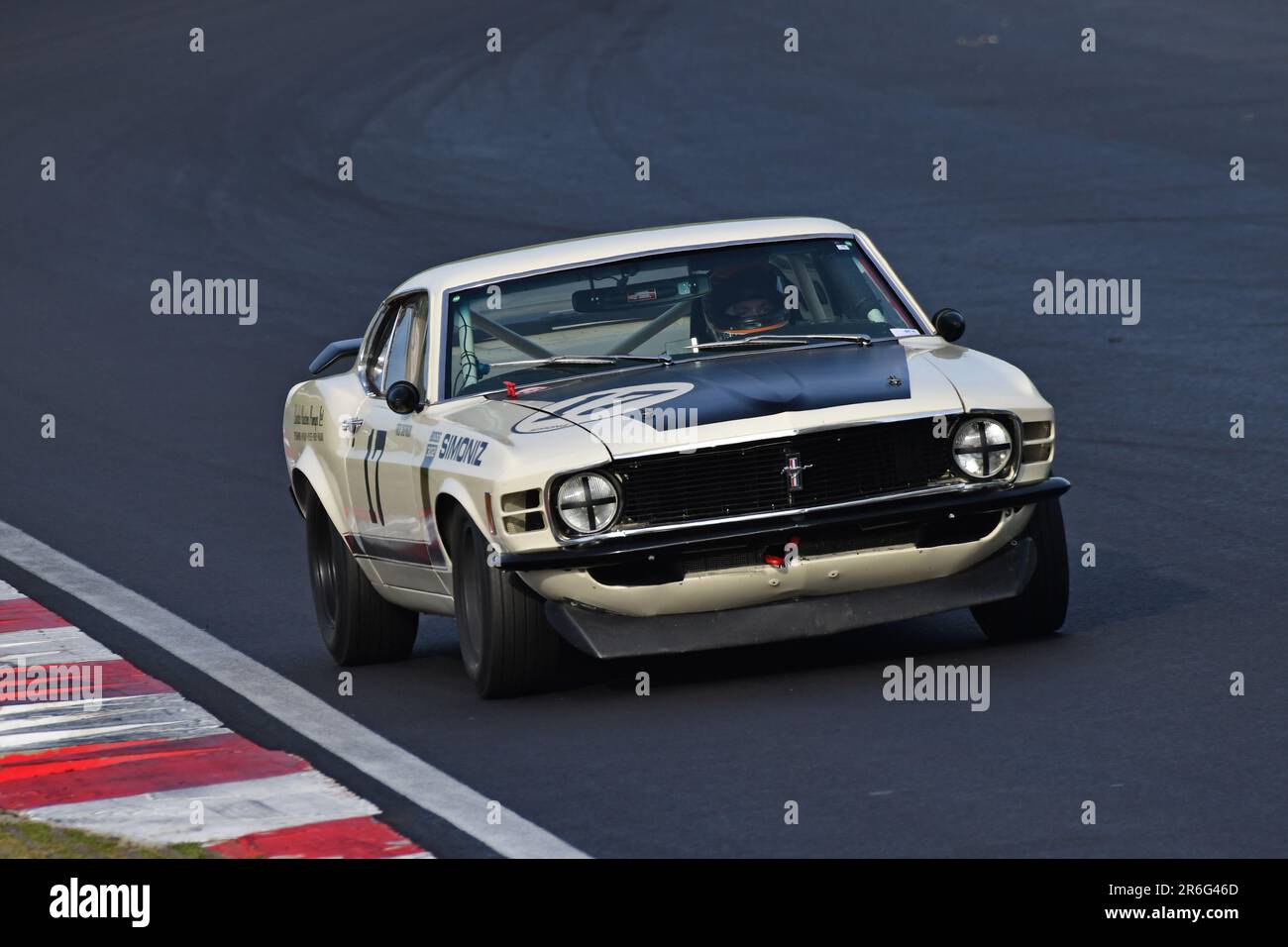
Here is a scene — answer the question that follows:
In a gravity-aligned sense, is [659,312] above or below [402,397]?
above

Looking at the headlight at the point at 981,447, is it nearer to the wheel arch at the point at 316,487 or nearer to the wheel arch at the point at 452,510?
the wheel arch at the point at 452,510

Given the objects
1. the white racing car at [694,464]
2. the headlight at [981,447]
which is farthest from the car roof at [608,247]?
the headlight at [981,447]

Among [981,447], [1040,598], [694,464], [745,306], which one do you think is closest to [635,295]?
[745,306]

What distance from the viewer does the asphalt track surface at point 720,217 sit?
7.43 meters

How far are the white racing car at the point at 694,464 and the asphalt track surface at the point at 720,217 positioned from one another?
1.03ft

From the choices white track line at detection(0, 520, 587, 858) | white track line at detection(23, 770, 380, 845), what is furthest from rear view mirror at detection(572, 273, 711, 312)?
white track line at detection(23, 770, 380, 845)

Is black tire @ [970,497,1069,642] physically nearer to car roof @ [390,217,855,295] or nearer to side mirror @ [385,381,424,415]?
car roof @ [390,217,855,295]

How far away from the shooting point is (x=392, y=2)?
3944 cm

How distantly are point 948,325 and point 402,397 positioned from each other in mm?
2082

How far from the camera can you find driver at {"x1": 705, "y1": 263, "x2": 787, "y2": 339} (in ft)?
31.6

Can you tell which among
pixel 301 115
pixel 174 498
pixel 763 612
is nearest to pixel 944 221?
pixel 174 498

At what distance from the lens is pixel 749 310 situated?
31.8ft

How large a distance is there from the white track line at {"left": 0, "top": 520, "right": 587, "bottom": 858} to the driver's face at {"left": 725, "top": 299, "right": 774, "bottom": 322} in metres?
2.12

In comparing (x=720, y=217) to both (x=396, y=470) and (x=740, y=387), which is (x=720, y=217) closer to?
(x=396, y=470)
